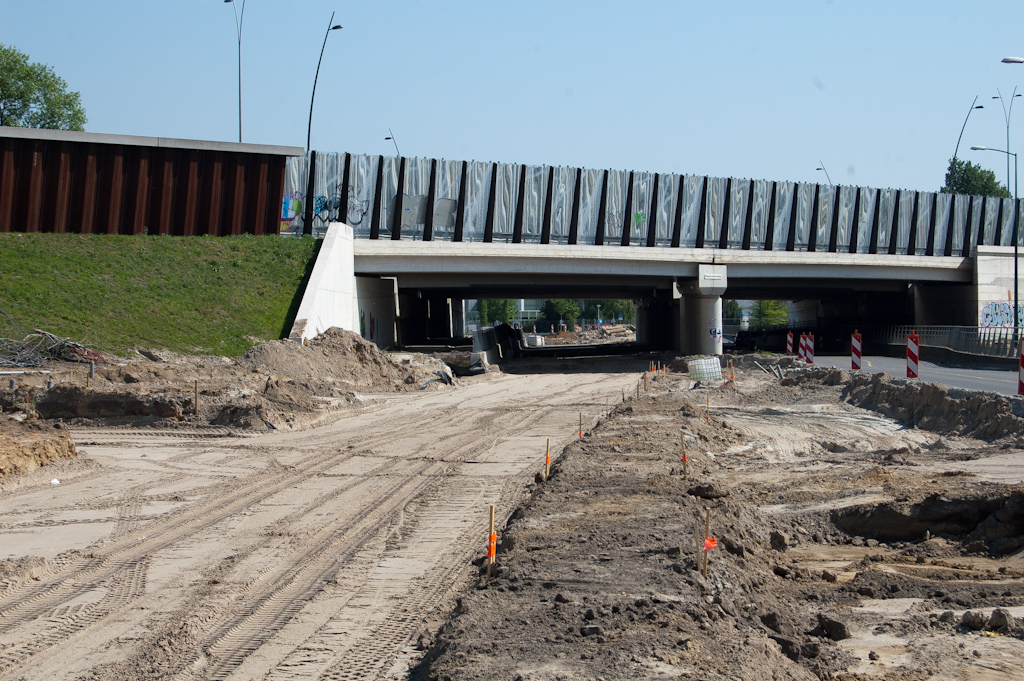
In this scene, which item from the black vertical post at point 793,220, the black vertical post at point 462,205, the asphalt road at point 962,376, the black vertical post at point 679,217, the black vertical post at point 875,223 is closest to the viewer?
the asphalt road at point 962,376

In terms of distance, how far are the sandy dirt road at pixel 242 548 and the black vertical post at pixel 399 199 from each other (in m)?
23.4

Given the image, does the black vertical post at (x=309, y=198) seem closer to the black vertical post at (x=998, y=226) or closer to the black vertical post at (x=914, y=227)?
the black vertical post at (x=914, y=227)

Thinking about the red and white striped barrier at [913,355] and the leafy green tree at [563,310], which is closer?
the red and white striped barrier at [913,355]

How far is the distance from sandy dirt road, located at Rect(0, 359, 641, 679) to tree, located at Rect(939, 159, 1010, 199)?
111849 millimetres

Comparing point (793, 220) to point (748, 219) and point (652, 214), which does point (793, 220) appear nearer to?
point (748, 219)

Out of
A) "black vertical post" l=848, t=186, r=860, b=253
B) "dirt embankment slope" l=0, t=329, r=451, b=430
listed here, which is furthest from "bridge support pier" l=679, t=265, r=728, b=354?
"dirt embankment slope" l=0, t=329, r=451, b=430

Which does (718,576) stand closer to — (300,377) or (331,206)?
(300,377)

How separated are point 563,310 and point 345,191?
79.6m

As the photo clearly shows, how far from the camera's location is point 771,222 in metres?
46.7

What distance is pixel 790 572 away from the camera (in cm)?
737

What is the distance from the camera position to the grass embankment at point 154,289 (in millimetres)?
25391

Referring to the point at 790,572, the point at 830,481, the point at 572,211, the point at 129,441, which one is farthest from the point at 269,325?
the point at 790,572

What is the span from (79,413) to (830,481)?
1555 centimetres

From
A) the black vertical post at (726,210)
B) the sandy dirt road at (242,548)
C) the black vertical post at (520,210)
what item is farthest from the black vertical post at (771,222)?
the sandy dirt road at (242,548)
